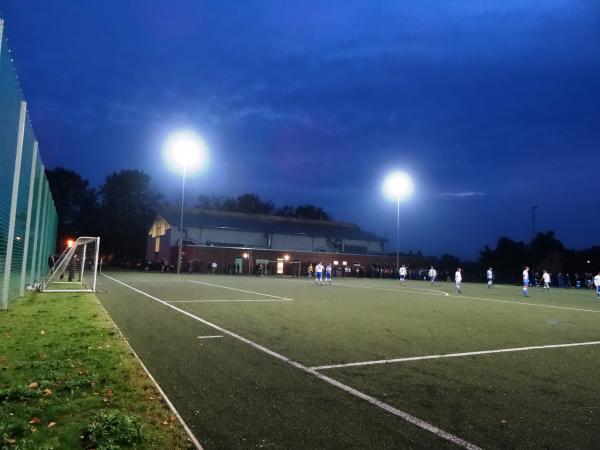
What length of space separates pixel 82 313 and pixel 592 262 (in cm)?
6791

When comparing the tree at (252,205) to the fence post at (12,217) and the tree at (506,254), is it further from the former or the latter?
the fence post at (12,217)

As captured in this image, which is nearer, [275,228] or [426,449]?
[426,449]

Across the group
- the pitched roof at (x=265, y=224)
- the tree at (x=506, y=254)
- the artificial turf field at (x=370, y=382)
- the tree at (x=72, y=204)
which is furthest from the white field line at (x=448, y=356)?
the tree at (x=72, y=204)

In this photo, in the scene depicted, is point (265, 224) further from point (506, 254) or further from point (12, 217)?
point (12, 217)

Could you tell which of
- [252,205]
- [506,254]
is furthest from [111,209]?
[506,254]

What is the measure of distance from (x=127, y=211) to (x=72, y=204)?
9.98 meters

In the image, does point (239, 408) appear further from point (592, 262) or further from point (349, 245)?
point (592, 262)

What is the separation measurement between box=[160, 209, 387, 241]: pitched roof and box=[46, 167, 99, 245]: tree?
91.6 ft

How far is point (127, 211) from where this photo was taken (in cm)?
8712

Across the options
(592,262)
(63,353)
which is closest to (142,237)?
(592,262)

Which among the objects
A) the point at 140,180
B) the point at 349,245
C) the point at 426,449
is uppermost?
the point at 140,180

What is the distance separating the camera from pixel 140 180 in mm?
91000

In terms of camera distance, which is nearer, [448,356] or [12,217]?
[448,356]

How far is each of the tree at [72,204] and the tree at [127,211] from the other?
247 cm
